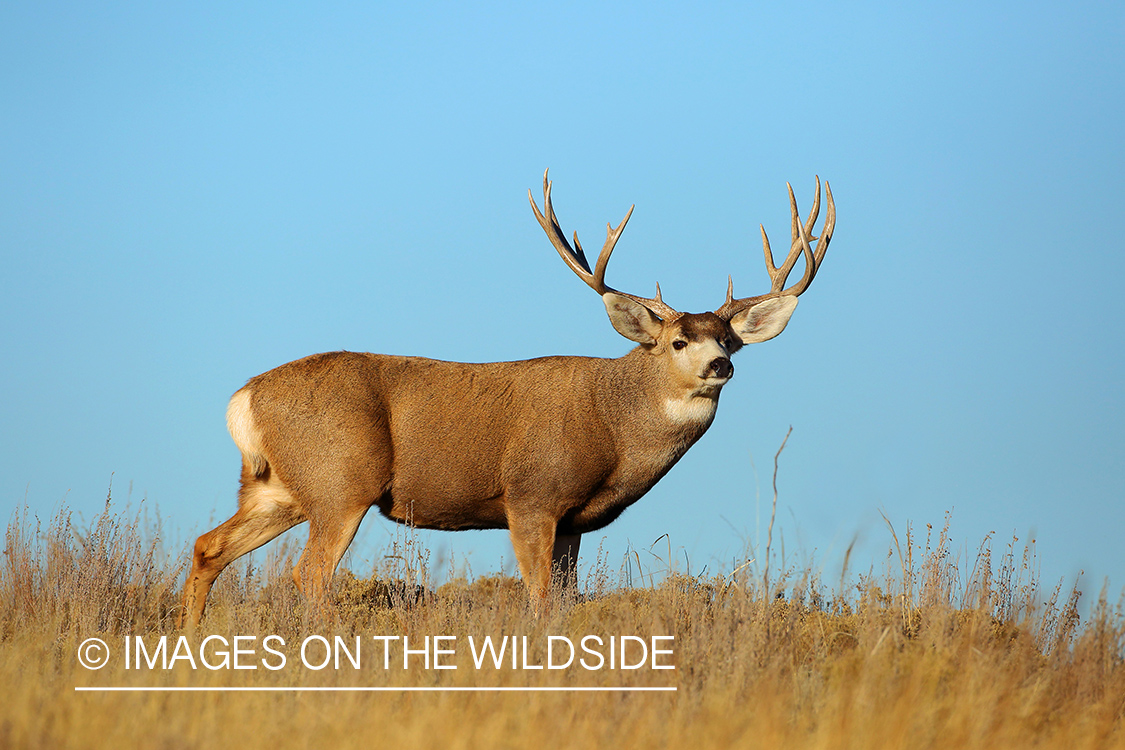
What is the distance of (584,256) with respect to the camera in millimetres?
9805

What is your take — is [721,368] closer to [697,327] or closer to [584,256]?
[697,327]

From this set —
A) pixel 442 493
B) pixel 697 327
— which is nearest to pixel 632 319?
pixel 697 327

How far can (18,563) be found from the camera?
9.64m

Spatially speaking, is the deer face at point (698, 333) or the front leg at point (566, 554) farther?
the front leg at point (566, 554)

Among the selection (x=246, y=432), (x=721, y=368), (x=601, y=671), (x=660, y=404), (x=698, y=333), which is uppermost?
(x=698, y=333)

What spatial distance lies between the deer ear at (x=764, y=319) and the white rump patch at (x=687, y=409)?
777mm

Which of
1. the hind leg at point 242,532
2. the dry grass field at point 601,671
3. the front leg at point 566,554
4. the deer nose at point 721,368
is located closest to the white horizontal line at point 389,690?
the dry grass field at point 601,671

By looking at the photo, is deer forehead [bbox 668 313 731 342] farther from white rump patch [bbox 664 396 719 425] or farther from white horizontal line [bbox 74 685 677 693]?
white horizontal line [bbox 74 685 677 693]

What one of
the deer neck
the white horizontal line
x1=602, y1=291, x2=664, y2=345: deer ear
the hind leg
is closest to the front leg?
the deer neck

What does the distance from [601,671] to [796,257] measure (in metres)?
4.82

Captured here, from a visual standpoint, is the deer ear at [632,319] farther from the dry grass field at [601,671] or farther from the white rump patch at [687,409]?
the dry grass field at [601,671]

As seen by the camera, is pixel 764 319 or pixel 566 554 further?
pixel 764 319

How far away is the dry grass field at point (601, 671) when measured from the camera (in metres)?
4.97

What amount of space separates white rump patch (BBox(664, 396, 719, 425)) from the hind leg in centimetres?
318
